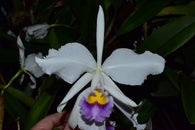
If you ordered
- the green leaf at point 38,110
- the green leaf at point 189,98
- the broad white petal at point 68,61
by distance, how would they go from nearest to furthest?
the broad white petal at point 68,61, the green leaf at point 189,98, the green leaf at point 38,110

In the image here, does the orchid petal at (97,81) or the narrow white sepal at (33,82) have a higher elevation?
the orchid petal at (97,81)

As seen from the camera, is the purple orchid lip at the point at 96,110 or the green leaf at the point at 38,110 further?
the green leaf at the point at 38,110

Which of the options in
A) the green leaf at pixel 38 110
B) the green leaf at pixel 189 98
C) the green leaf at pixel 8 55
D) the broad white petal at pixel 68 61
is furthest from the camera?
the green leaf at pixel 8 55

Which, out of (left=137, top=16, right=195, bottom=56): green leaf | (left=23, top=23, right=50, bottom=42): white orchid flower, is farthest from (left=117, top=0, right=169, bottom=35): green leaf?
(left=23, top=23, right=50, bottom=42): white orchid flower

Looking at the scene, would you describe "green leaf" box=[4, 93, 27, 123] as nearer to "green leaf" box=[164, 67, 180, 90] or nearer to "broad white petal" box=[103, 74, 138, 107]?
"broad white petal" box=[103, 74, 138, 107]

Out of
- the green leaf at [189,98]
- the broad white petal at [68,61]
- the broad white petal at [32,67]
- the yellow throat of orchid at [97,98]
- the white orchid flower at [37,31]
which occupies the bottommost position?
the green leaf at [189,98]

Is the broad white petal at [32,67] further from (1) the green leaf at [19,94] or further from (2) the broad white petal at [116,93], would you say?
(2) the broad white petal at [116,93]

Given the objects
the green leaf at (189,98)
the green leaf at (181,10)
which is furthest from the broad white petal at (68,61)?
the green leaf at (181,10)

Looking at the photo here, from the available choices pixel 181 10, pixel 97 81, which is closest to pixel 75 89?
pixel 97 81
